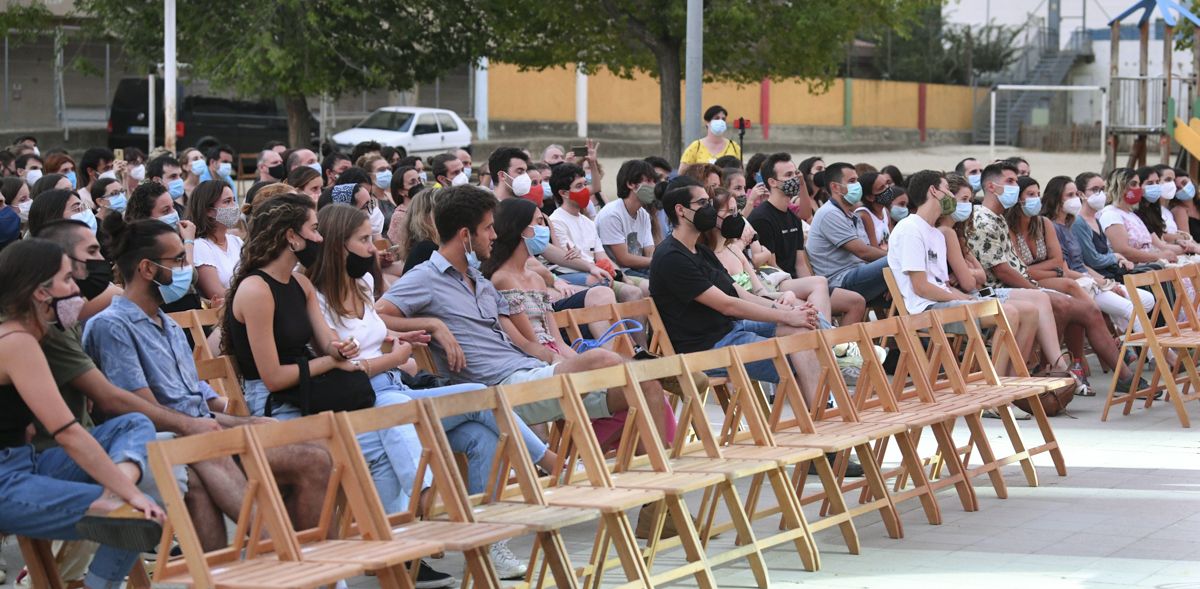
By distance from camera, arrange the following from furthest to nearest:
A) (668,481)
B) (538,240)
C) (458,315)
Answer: (538,240) → (458,315) → (668,481)

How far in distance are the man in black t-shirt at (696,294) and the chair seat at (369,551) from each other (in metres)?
3.92

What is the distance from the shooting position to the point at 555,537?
241 inches

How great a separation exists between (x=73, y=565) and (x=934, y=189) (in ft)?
21.9

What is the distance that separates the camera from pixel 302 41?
83.9 feet

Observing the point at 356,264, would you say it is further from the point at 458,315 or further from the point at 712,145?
the point at 712,145

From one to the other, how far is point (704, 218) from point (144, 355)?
3.70m

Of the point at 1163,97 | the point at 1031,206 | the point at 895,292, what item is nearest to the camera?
the point at 895,292

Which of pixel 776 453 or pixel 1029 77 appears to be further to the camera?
pixel 1029 77

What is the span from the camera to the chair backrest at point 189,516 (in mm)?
5074

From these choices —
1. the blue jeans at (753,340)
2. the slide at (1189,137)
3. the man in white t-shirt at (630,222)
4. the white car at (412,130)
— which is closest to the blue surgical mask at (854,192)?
the man in white t-shirt at (630,222)

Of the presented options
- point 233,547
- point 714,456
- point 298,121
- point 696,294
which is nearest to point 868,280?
point 696,294

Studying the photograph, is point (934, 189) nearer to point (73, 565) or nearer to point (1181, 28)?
point (73, 565)

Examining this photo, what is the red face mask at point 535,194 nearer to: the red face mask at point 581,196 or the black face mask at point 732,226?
the red face mask at point 581,196

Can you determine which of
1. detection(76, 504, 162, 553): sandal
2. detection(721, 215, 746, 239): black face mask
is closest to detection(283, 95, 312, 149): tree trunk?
detection(721, 215, 746, 239): black face mask
